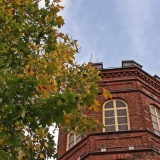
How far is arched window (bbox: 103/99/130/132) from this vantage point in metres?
15.3

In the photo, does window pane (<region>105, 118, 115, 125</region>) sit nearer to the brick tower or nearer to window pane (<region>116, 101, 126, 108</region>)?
the brick tower

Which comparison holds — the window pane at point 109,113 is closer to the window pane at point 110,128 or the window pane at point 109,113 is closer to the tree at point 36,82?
the window pane at point 110,128

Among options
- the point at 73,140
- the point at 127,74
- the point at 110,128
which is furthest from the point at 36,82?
the point at 127,74

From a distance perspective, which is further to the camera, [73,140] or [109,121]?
[73,140]

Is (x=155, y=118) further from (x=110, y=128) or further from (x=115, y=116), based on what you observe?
(x=110, y=128)

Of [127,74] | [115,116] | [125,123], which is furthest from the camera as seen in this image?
[127,74]

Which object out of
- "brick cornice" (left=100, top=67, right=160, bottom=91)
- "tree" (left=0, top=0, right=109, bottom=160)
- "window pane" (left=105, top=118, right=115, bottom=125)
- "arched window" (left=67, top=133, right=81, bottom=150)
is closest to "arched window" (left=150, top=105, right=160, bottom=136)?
"brick cornice" (left=100, top=67, right=160, bottom=91)

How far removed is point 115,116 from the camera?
1575cm

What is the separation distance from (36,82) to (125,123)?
10.6m

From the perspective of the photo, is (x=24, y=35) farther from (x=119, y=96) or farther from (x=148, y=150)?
(x=119, y=96)

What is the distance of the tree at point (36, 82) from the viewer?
5.54m

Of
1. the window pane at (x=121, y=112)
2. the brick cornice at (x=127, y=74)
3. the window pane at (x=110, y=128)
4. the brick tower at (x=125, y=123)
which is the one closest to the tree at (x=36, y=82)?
the brick tower at (x=125, y=123)

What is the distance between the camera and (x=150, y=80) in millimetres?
18016

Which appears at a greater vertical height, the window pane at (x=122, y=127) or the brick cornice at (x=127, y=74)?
the brick cornice at (x=127, y=74)
